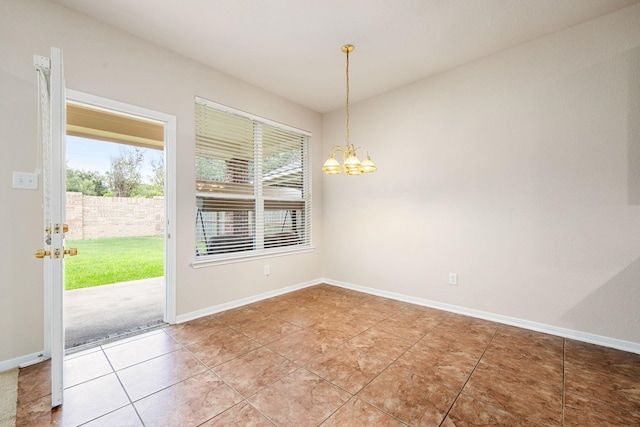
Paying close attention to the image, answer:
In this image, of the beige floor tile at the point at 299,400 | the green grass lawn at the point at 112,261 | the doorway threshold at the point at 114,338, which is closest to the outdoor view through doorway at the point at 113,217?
the green grass lawn at the point at 112,261

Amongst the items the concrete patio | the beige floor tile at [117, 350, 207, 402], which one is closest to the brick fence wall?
the concrete patio

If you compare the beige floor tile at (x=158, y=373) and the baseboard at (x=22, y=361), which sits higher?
the baseboard at (x=22, y=361)

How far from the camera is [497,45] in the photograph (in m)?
2.79

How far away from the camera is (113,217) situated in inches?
209

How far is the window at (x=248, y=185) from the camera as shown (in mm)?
3225

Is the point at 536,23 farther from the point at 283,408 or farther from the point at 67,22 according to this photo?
the point at 67,22

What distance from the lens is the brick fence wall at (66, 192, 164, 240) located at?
4859mm

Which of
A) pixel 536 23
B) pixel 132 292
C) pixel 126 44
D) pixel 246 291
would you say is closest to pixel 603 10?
pixel 536 23

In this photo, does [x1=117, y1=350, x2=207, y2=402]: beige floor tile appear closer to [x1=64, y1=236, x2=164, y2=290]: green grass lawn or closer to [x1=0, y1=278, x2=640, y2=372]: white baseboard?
[x1=0, y1=278, x2=640, y2=372]: white baseboard

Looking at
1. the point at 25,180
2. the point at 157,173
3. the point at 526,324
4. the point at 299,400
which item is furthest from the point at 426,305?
the point at 157,173

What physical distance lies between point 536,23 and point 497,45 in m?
0.36

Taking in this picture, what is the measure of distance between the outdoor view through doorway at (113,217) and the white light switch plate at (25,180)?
157 cm

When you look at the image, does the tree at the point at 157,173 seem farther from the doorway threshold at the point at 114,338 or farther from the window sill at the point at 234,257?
the doorway threshold at the point at 114,338

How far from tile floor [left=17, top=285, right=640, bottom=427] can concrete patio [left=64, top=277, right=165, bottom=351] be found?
319 millimetres
